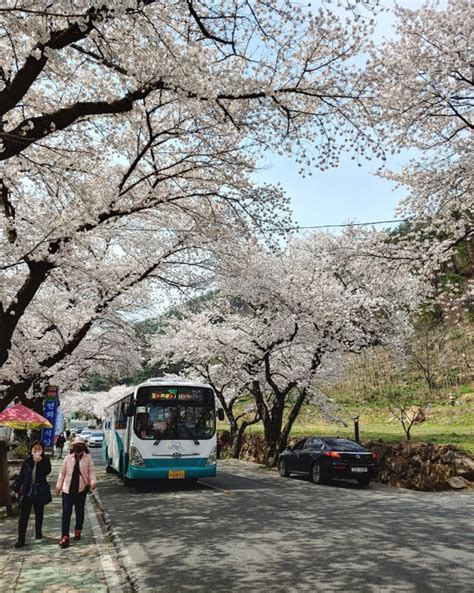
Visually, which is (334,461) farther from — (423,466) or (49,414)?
(49,414)

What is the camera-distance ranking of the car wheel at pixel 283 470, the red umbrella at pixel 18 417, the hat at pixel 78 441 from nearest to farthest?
1. the hat at pixel 78 441
2. the red umbrella at pixel 18 417
3. the car wheel at pixel 283 470

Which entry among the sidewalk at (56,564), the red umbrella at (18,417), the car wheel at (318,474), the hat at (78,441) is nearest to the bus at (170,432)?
the red umbrella at (18,417)

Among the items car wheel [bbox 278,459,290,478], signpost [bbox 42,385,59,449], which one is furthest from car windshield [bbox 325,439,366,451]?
signpost [bbox 42,385,59,449]

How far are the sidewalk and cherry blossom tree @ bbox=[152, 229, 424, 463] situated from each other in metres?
9.98

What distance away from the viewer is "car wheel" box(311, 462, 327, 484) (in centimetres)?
1578

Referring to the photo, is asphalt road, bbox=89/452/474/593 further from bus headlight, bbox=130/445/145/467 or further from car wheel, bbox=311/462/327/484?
car wheel, bbox=311/462/327/484

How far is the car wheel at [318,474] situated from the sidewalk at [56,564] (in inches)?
328

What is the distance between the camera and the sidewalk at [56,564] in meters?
5.70

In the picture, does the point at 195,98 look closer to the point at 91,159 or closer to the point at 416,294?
the point at 91,159

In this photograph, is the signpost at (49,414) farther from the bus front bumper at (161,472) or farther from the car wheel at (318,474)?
the car wheel at (318,474)

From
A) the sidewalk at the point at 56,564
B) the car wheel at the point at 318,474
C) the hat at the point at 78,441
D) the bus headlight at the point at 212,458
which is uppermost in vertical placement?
the hat at the point at 78,441

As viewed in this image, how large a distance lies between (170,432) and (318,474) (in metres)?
5.10

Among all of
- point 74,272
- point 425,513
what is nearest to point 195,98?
point 74,272

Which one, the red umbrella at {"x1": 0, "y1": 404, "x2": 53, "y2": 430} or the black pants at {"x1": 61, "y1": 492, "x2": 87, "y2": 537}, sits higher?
the red umbrella at {"x1": 0, "y1": 404, "x2": 53, "y2": 430}
